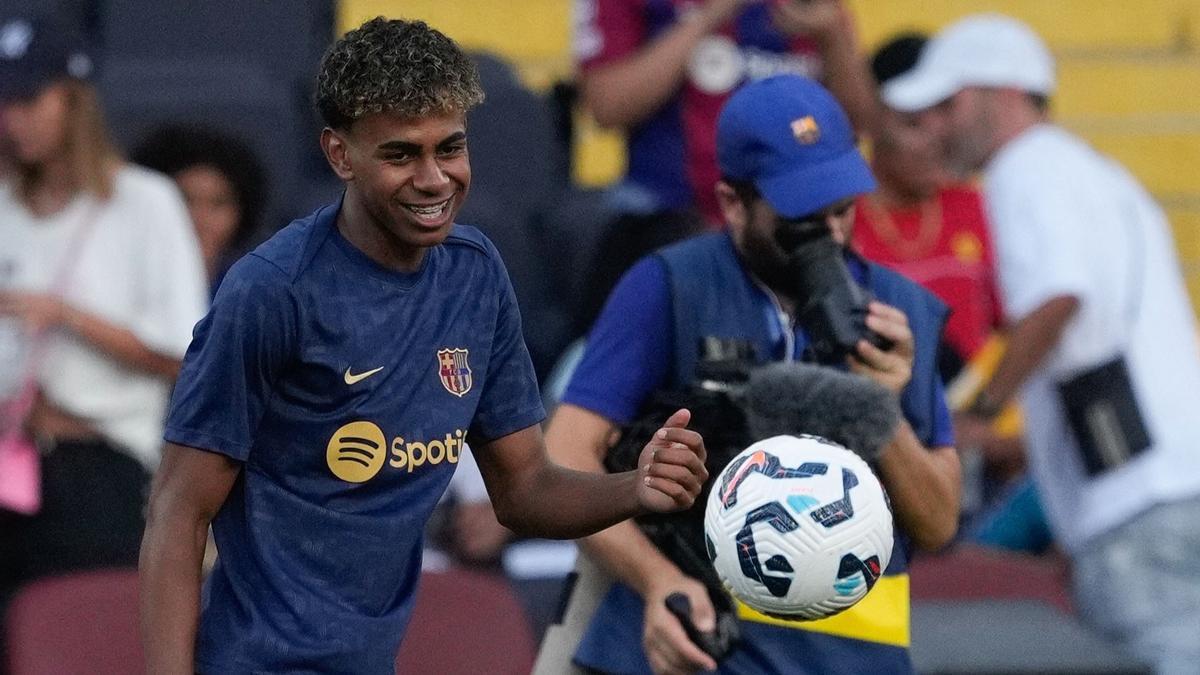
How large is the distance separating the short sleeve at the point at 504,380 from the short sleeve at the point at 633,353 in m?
0.44

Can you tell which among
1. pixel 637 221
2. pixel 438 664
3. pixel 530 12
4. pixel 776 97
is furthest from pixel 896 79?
pixel 776 97

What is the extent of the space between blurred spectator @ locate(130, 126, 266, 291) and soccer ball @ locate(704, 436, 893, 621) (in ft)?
10.5

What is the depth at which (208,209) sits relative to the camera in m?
6.18

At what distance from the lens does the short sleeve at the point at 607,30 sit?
5.93 meters

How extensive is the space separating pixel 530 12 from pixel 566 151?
2.80ft

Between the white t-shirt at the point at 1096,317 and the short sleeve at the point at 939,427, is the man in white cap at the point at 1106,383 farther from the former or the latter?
the short sleeve at the point at 939,427

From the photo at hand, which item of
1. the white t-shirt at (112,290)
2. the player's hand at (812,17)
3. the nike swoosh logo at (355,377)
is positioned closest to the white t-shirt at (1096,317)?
the player's hand at (812,17)

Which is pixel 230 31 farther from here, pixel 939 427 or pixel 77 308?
pixel 939 427

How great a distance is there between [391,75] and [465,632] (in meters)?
2.77

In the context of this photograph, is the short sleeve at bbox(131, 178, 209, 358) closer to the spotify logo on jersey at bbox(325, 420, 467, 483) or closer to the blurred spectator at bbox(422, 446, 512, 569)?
the blurred spectator at bbox(422, 446, 512, 569)

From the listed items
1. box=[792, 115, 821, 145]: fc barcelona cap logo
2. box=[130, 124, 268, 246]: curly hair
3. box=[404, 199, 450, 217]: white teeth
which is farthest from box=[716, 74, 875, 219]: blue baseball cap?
box=[130, 124, 268, 246]: curly hair

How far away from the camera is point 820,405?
133 inches

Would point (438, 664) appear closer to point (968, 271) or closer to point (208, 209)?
point (208, 209)

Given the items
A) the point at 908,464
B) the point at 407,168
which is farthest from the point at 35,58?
the point at 908,464
